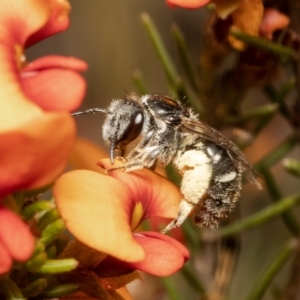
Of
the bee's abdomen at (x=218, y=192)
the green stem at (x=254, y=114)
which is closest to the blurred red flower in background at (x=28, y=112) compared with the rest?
the bee's abdomen at (x=218, y=192)

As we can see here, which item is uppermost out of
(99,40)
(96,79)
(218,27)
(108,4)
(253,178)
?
(218,27)

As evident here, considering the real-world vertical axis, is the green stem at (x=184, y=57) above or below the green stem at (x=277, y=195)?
above

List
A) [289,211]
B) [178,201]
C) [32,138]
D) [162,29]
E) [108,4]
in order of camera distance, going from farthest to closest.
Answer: [162,29] < [108,4] < [289,211] < [178,201] < [32,138]

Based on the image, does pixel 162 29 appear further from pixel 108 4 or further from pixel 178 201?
pixel 178 201

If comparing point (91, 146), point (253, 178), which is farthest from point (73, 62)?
point (91, 146)

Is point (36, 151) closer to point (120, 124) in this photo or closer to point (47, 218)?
point (47, 218)

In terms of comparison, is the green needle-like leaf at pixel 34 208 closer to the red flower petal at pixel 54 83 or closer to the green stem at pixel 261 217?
the red flower petal at pixel 54 83

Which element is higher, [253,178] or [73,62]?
[73,62]
